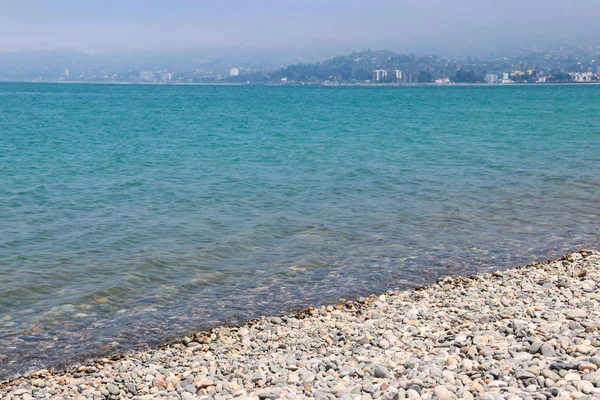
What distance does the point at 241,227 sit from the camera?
659 inches

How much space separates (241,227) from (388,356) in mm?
9095

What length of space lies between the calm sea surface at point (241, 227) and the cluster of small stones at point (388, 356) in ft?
3.70

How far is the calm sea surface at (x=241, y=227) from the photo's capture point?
1129 cm

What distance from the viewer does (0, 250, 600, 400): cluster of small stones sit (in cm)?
684

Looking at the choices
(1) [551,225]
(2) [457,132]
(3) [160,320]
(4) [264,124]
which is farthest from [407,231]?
(4) [264,124]

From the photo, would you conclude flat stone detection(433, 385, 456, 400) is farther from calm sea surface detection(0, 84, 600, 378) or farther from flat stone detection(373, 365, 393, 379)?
calm sea surface detection(0, 84, 600, 378)

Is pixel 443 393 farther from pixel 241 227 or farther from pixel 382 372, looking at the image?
pixel 241 227

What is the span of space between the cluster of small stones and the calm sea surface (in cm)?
113

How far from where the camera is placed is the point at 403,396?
6.54 meters

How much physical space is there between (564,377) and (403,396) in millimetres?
1682

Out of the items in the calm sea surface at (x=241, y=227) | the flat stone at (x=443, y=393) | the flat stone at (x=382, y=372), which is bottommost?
the calm sea surface at (x=241, y=227)

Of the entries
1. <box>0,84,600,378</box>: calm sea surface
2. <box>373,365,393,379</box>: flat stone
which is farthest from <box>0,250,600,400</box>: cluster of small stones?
<box>0,84,600,378</box>: calm sea surface

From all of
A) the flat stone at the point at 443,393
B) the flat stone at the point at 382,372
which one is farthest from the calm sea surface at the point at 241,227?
the flat stone at the point at 443,393

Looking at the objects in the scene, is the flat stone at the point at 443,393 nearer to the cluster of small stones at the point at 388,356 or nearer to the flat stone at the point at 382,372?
the cluster of small stones at the point at 388,356
